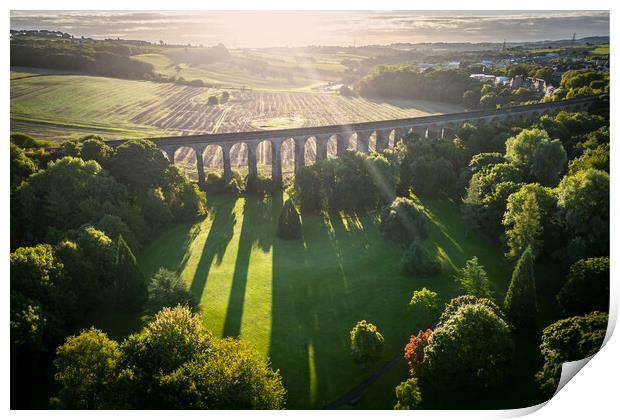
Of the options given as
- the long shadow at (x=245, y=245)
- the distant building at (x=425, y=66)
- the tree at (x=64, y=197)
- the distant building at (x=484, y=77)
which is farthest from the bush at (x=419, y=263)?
the distant building at (x=425, y=66)

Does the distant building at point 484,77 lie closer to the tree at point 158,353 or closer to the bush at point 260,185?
the bush at point 260,185

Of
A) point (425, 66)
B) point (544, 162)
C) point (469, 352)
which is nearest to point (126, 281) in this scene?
point (469, 352)

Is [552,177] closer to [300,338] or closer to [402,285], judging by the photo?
[402,285]

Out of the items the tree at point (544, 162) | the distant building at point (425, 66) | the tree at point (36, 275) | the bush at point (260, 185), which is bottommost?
the bush at point (260, 185)

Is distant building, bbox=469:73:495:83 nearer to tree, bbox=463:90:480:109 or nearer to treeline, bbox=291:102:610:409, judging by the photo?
tree, bbox=463:90:480:109

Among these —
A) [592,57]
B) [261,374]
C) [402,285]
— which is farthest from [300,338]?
[592,57]

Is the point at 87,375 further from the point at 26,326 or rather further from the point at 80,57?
the point at 80,57

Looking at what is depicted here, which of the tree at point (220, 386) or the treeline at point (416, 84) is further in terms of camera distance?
the treeline at point (416, 84)
